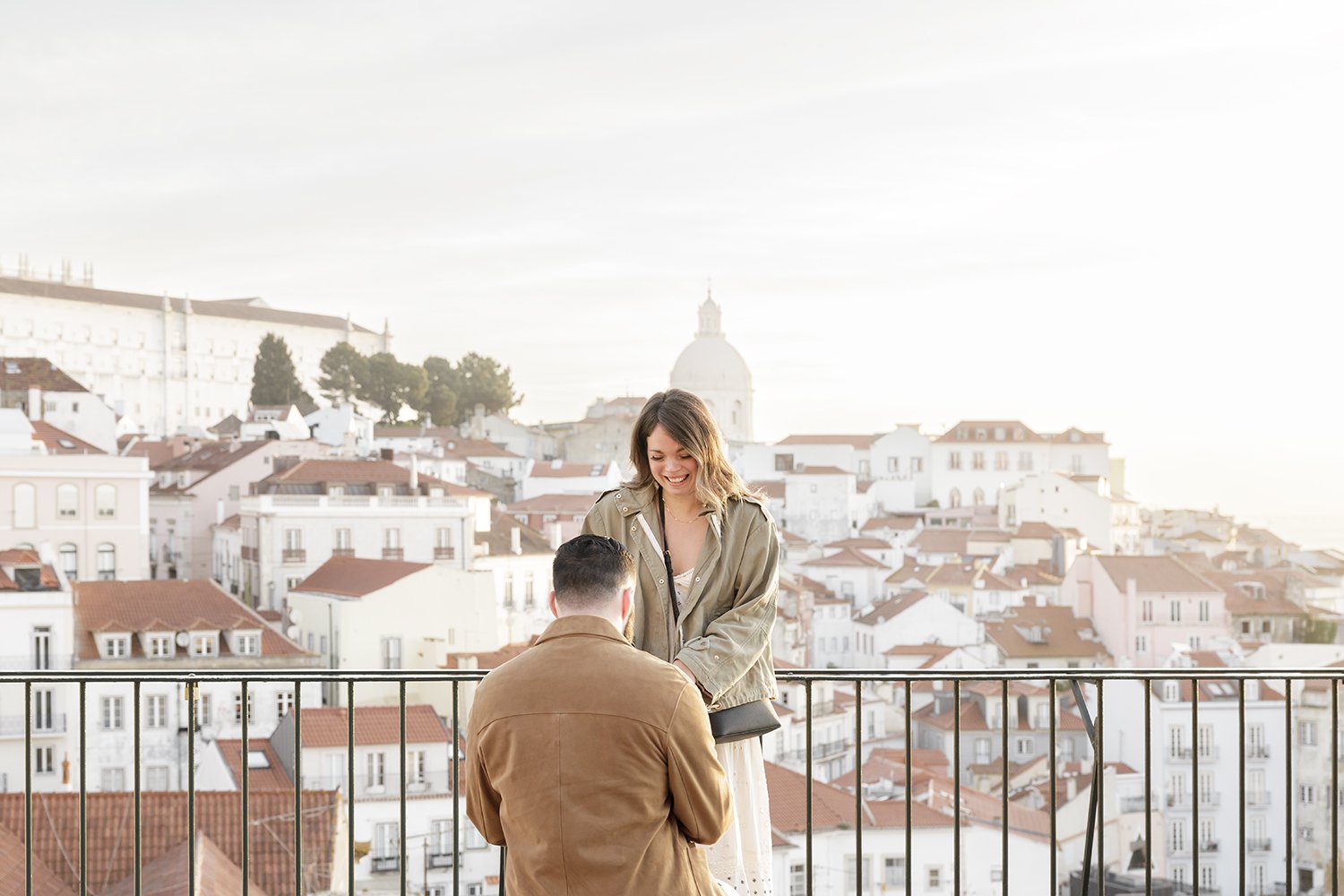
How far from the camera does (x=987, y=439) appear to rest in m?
97.6

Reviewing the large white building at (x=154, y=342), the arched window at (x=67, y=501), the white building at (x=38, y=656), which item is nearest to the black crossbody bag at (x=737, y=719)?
the white building at (x=38, y=656)

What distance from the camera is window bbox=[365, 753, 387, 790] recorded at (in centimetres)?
3145

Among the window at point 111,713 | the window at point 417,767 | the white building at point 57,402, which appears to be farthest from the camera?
the white building at point 57,402

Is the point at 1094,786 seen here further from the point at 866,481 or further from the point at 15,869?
the point at 866,481

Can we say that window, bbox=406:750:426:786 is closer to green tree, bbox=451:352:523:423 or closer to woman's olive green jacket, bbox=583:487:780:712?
woman's olive green jacket, bbox=583:487:780:712

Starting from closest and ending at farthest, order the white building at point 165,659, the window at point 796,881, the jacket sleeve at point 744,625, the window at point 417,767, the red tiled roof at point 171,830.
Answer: the jacket sleeve at point 744,625, the red tiled roof at point 171,830, the window at point 417,767, the window at point 796,881, the white building at point 165,659

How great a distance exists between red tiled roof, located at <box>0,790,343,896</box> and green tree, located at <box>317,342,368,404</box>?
66990 mm

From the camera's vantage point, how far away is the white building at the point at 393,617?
39688mm

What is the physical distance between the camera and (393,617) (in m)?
40.0

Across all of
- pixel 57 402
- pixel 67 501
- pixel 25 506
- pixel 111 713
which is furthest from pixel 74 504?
pixel 57 402

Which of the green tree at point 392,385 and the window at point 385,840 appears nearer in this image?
the window at point 385,840

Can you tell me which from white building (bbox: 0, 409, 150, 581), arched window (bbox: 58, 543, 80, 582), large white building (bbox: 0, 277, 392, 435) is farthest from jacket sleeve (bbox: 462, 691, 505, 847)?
large white building (bbox: 0, 277, 392, 435)

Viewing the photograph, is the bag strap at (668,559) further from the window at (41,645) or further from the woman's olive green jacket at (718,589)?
the window at (41,645)

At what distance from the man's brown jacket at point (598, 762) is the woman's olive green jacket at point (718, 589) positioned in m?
0.59
